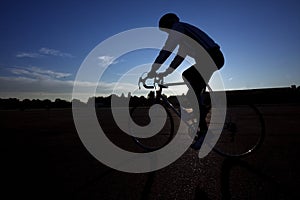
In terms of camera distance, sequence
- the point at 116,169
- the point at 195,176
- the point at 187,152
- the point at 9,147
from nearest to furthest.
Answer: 1. the point at 195,176
2. the point at 116,169
3. the point at 187,152
4. the point at 9,147

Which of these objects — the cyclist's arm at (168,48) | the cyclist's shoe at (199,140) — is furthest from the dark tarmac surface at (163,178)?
the cyclist's arm at (168,48)

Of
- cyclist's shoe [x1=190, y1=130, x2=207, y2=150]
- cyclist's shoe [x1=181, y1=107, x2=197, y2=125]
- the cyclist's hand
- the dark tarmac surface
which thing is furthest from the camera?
the cyclist's hand

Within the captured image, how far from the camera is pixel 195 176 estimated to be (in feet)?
11.3

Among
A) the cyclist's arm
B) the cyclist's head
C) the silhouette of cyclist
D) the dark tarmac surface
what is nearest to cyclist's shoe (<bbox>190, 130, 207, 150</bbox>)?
the silhouette of cyclist

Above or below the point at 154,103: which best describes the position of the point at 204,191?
below

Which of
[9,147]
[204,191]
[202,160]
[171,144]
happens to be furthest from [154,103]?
[9,147]

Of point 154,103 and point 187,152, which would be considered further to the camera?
point 154,103

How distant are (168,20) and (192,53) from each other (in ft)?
2.28

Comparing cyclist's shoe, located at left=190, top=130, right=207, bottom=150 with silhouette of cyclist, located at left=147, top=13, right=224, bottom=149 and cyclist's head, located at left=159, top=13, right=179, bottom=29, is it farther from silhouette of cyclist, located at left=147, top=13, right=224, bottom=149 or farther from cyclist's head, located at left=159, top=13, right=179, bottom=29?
cyclist's head, located at left=159, top=13, right=179, bottom=29

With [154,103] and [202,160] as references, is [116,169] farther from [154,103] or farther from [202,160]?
[154,103]

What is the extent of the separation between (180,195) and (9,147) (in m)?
4.73

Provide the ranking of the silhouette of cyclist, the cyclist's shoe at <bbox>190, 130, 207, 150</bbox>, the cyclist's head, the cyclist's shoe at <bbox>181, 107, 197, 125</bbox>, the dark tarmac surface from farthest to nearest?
the cyclist's shoe at <bbox>181, 107, 197, 125</bbox> < the cyclist's shoe at <bbox>190, 130, 207, 150</bbox> < the cyclist's head < the silhouette of cyclist < the dark tarmac surface

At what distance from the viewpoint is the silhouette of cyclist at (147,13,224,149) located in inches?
162

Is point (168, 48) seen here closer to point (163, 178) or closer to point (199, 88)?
point (199, 88)
